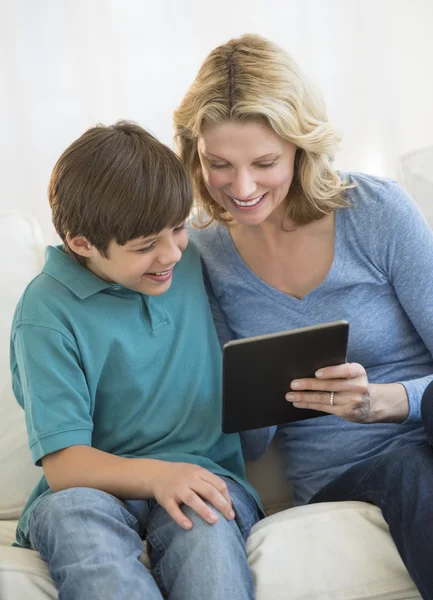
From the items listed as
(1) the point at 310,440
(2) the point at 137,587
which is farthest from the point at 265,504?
(2) the point at 137,587

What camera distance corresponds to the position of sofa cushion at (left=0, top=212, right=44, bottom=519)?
154cm

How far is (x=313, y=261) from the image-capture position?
1.49m

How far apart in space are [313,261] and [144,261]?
365 millimetres

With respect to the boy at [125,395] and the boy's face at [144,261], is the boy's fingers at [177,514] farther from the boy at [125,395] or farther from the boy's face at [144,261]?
the boy's face at [144,261]

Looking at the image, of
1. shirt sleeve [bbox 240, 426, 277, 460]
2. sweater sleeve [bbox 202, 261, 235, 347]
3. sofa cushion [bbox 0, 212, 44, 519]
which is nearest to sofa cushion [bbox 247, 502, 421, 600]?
shirt sleeve [bbox 240, 426, 277, 460]

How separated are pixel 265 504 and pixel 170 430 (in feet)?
1.18

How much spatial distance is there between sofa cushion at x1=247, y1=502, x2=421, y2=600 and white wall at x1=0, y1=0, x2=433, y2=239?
1.15 metres

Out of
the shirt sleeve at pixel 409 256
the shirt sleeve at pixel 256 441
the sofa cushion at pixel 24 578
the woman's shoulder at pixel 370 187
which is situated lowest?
the shirt sleeve at pixel 256 441

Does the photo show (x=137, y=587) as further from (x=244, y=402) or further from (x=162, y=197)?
(x=162, y=197)

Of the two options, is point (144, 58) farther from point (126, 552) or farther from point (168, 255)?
point (126, 552)

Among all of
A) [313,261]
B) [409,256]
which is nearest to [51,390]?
[313,261]

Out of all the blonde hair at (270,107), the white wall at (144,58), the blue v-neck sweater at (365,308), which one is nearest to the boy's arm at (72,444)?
the blue v-neck sweater at (365,308)

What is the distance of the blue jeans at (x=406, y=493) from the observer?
1.12 m

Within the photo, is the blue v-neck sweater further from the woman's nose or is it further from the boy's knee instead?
the boy's knee
